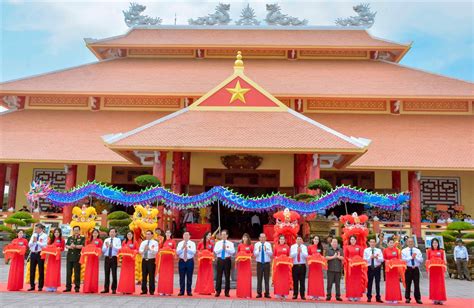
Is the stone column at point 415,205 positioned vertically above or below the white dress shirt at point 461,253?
above

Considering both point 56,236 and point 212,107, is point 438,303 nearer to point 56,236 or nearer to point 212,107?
point 56,236

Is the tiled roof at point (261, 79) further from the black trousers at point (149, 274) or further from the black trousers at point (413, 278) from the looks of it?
the black trousers at point (413, 278)

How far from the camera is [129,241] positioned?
10.6 meters

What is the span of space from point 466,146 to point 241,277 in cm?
1214

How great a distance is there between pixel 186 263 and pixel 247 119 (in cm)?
708

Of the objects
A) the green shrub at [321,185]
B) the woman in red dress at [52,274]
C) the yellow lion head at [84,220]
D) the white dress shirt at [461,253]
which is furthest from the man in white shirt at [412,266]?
the yellow lion head at [84,220]

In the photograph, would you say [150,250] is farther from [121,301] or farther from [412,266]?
[412,266]

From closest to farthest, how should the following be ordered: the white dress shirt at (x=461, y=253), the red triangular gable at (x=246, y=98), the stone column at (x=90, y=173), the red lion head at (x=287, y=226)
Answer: the red lion head at (x=287, y=226)
the white dress shirt at (x=461, y=253)
the red triangular gable at (x=246, y=98)
the stone column at (x=90, y=173)

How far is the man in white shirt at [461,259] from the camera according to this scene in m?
14.4

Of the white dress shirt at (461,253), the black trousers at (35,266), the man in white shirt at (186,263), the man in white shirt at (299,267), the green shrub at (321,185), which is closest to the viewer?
the man in white shirt at (299,267)

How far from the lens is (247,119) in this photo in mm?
16312

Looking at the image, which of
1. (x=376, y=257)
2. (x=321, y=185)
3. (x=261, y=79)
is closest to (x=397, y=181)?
(x=321, y=185)

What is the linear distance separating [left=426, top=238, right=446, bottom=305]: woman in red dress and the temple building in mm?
4848

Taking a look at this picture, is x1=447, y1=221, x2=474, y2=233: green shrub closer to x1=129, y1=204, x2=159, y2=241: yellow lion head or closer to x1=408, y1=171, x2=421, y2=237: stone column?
x1=408, y1=171, x2=421, y2=237: stone column
